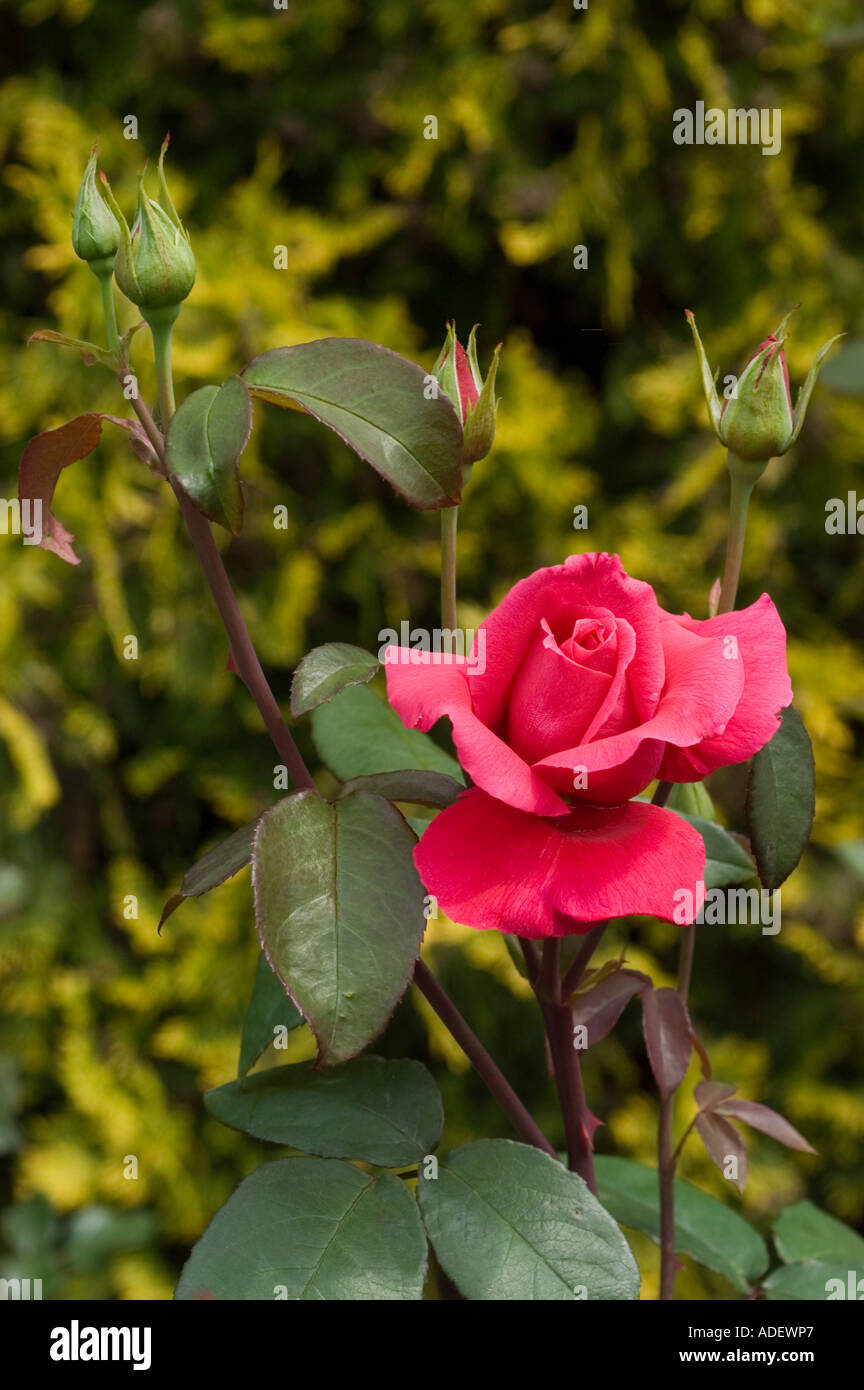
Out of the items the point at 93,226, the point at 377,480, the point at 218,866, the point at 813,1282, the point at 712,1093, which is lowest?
the point at 813,1282

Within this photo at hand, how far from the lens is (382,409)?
0.41m

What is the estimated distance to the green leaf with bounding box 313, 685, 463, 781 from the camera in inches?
22.0

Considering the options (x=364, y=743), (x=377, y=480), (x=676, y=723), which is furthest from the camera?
(x=377, y=480)

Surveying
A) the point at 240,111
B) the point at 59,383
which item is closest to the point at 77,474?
the point at 59,383

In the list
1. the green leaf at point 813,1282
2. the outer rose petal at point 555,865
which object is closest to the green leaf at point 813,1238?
the green leaf at point 813,1282

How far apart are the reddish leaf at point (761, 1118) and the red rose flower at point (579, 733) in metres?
0.21

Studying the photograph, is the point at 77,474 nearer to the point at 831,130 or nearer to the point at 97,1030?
the point at 97,1030

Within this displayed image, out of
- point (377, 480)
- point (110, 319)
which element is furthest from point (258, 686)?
point (377, 480)

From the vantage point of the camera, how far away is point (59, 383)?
1454mm

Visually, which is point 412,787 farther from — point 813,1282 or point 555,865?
point 813,1282

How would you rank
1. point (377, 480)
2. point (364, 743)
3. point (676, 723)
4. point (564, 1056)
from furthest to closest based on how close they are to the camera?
1. point (377, 480)
2. point (364, 743)
3. point (564, 1056)
4. point (676, 723)

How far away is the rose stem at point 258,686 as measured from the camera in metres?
0.42

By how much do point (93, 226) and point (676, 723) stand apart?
0.26 meters

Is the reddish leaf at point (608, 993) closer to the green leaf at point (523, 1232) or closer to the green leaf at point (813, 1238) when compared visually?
the green leaf at point (523, 1232)
